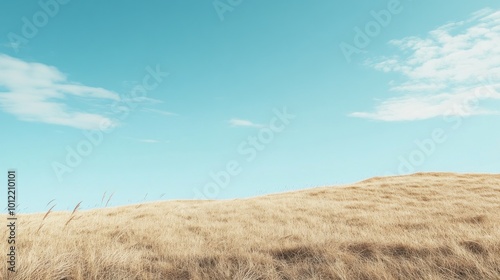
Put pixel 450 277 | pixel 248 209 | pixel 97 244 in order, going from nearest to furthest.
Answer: pixel 450 277, pixel 97 244, pixel 248 209

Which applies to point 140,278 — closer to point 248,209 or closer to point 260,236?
point 260,236

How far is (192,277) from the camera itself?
5906mm

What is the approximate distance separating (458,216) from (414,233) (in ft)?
12.3

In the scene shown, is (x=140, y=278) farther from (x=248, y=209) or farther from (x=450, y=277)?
(x=248, y=209)

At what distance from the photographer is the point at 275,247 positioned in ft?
25.5

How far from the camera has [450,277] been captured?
5715mm

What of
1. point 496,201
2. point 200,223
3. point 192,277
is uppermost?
point 200,223

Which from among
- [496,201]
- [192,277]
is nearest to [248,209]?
[192,277]

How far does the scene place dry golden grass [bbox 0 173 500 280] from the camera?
19.5 feet

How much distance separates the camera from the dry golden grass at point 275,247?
5.95 m

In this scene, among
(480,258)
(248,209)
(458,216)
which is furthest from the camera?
(248,209)

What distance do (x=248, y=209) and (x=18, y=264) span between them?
10.2 meters

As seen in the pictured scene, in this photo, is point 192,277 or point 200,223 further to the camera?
point 200,223

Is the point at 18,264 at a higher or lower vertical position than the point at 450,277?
higher
